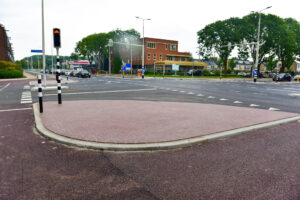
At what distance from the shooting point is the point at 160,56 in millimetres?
67750

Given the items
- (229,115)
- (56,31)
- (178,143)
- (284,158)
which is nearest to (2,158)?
(178,143)

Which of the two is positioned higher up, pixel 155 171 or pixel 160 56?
pixel 160 56

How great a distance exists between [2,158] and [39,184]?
138 centimetres

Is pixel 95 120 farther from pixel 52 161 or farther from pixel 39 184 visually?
pixel 39 184

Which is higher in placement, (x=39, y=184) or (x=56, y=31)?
(x=56, y=31)

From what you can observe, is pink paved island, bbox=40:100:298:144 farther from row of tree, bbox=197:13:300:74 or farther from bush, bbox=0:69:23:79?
row of tree, bbox=197:13:300:74

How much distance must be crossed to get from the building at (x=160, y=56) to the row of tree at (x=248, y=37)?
11.3 meters

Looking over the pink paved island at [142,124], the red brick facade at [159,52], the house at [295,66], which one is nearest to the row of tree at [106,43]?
the red brick facade at [159,52]

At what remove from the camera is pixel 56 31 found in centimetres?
941

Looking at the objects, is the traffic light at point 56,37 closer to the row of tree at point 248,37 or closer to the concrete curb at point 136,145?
the concrete curb at point 136,145

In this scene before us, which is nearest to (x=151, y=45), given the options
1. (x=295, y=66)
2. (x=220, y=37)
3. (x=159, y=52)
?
(x=159, y=52)

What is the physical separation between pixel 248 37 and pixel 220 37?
5.85 meters

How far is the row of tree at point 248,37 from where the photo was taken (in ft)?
151

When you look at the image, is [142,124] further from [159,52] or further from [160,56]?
[160,56]
